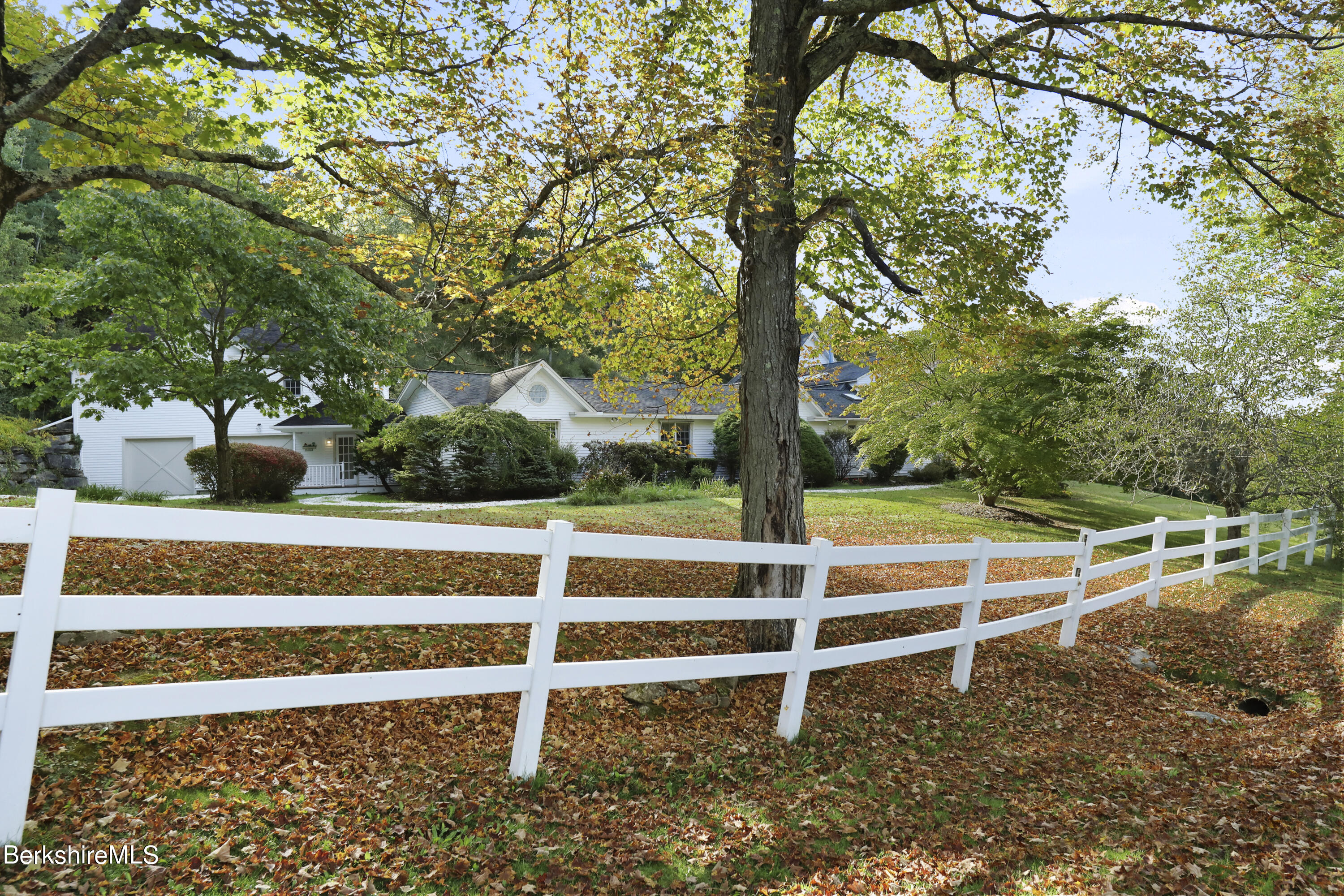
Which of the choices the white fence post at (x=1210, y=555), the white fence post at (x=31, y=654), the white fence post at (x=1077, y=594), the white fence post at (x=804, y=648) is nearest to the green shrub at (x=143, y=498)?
the white fence post at (x=31, y=654)

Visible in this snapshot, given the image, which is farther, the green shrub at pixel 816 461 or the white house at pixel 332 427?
the green shrub at pixel 816 461

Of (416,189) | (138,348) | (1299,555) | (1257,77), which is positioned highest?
(1257,77)

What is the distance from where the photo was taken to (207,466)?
21188mm

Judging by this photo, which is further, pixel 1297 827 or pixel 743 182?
pixel 743 182

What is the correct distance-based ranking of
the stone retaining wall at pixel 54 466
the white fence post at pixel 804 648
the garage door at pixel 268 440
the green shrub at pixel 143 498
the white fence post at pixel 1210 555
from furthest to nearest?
the garage door at pixel 268 440, the stone retaining wall at pixel 54 466, the green shrub at pixel 143 498, the white fence post at pixel 1210 555, the white fence post at pixel 804 648

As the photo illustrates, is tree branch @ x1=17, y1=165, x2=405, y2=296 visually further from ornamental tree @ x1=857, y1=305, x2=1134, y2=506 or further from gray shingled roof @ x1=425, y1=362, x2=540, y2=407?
gray shingled roof @ x1=425, y1=362, x2=540, y2=407

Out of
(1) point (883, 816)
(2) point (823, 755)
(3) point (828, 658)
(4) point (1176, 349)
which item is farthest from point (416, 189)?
(4) point (1176, 349)

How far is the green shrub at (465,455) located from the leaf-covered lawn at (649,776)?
1549 centimetres

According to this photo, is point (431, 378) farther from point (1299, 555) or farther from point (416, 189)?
point (1299, 555)

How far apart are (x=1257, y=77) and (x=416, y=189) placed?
9.44 metres

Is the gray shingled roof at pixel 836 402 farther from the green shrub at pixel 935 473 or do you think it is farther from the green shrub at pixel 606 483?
the green shrub at pixel 606 483

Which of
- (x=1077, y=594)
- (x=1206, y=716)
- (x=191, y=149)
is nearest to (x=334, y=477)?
(x=191, y=149)

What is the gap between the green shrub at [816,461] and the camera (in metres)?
29.9

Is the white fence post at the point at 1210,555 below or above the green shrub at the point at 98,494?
above
